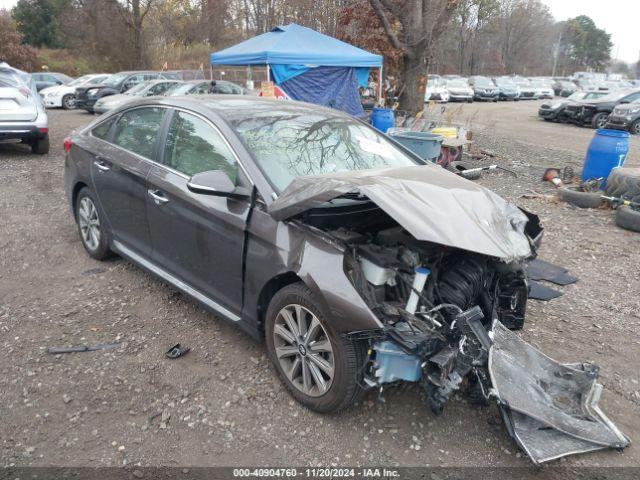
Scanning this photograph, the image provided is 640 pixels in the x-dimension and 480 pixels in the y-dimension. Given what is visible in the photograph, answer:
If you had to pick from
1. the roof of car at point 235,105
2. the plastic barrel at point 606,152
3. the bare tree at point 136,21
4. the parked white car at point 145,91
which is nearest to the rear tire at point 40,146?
the parked white car at point 145,91

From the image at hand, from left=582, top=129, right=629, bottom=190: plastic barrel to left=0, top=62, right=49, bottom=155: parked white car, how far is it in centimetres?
975

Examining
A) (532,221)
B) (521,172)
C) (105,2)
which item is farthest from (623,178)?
(105,2)

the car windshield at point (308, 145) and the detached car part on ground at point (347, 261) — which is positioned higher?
the car windshield at point (308, 145)

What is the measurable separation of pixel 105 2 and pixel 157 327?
30785 mm

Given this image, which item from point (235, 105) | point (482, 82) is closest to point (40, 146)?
point (235, 105)

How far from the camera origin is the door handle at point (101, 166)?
4.14m

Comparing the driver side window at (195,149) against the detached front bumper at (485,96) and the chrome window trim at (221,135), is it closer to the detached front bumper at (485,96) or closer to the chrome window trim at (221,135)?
the chrome window trim at (221,135)

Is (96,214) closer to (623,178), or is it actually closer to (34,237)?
(34,237)

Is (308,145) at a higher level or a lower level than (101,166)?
higher

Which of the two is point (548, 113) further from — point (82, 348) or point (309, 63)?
point (82, 348)

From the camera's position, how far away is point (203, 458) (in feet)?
8.23

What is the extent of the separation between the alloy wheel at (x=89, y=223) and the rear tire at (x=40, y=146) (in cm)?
605

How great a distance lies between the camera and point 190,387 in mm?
3014

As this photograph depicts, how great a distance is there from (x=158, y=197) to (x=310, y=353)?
1649 millimetres
